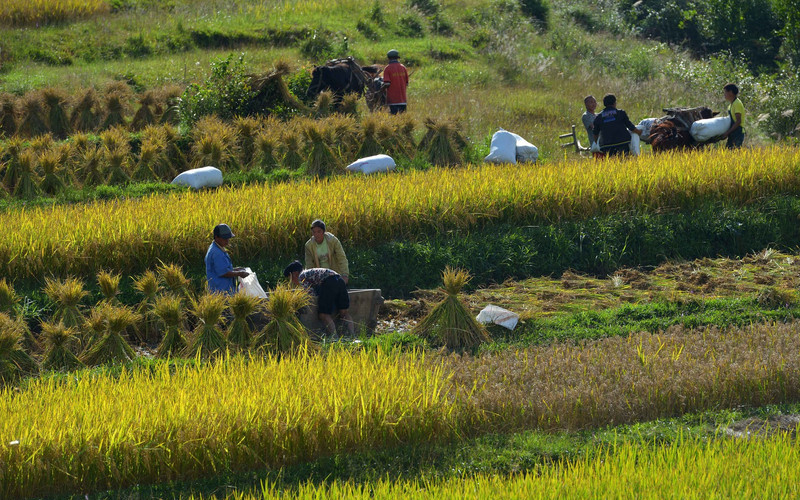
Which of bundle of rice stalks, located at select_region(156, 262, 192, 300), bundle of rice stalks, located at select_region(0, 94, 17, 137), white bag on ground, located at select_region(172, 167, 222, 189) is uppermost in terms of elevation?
bundle of rice stalks, located at select_region(0, 94, 17, 137)

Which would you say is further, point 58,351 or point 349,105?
point 349,105

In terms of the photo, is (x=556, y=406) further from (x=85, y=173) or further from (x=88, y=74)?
(x=88, y=74)

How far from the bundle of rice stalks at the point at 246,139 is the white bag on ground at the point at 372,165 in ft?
6.86

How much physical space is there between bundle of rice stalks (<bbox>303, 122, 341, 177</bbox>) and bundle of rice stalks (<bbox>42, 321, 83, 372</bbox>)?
7.08 meters

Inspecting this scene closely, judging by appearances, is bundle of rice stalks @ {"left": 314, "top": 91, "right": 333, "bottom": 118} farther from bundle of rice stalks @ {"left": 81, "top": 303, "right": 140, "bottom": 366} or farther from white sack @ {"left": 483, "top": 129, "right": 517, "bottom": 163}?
bundle of rice stalks @ {"left": 81, "top": 303, "right": 140, "bottom": 366}

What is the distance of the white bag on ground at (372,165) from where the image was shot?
1497 cm

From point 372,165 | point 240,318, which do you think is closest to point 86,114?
point 372,165

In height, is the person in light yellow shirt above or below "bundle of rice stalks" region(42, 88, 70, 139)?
below

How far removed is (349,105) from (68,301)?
9334 mm

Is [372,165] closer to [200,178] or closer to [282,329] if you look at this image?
[200,178]

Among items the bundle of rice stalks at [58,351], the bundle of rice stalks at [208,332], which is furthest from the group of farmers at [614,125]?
the bundle of rice stalks at [58,351]

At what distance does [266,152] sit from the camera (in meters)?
15.9

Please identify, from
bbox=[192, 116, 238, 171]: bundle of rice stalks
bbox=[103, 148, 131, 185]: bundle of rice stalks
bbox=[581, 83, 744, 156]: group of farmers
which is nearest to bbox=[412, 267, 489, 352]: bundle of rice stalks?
bbox=[581, 83, 744, 156]: group of farmers

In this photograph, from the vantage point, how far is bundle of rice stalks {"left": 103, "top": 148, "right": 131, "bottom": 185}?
50.3ft
